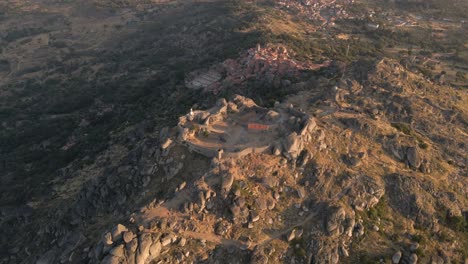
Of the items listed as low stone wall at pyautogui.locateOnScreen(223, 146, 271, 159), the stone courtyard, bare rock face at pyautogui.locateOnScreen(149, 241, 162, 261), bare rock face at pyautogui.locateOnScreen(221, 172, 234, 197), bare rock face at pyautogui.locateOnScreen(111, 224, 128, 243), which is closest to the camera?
bare rock face at pyautogui.locateOnScreen(149, 241, 162, 261)

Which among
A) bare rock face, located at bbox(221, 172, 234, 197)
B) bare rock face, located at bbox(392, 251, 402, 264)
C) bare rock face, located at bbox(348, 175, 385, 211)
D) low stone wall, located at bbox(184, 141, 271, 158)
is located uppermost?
low stone wall, located at bbox(184, 141, 271, 158)

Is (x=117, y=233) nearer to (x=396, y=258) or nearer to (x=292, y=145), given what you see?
(x=292, y=145)

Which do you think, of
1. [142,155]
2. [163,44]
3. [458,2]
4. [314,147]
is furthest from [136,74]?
[458,2]

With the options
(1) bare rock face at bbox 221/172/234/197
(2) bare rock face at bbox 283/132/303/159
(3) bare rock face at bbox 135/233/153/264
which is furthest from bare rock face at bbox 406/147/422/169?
(3) bare rock face at bbox 135/233/153/264

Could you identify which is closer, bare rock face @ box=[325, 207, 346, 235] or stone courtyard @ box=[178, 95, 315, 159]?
bare rock face @ box=[325, 207, 346, 235]

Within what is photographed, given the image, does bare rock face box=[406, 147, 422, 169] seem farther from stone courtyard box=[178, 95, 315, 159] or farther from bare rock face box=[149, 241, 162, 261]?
bare rock face box=[149, 241, 162, 261]

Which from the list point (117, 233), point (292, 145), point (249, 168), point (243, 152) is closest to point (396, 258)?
point (292, 145)

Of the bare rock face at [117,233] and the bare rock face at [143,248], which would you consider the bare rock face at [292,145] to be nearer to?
the bare rock face at [143,248]

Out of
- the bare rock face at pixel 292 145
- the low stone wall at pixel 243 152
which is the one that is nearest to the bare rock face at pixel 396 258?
the bare rock face at pixel 292 145
